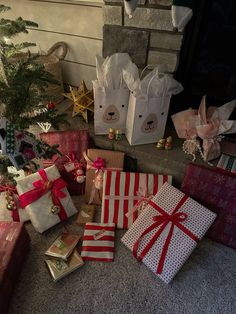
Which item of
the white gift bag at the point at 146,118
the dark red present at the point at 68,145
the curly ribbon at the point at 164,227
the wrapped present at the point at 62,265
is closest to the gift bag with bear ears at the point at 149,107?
the white gift bag at the point at 146,118

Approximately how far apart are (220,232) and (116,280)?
572mm

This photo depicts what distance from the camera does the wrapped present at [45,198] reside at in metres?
1.32

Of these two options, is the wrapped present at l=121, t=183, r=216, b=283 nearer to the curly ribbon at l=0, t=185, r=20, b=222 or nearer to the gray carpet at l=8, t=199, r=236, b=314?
the gray carpet at l=8, t=199, r=236, b=314

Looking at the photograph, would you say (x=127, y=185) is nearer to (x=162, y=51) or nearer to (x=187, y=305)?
(x=187, y=305)

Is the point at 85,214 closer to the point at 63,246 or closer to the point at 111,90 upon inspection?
the point at 63,246

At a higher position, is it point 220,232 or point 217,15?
point 217,15

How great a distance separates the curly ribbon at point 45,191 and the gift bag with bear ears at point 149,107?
48 cm

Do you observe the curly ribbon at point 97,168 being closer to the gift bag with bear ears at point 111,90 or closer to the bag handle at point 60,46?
the gift bag with bear ears at point 111,90

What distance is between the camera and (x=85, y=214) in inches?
56.0

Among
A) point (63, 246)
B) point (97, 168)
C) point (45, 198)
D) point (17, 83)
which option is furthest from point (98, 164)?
point (17, 83)

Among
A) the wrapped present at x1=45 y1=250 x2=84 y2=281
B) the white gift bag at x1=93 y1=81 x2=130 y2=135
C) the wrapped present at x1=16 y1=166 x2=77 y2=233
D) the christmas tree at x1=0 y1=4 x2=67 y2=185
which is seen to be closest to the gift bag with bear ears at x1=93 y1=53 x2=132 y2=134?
the white gift bag at x1=93 y1=81 x2=130 y2=135

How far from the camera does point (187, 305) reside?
1.11m

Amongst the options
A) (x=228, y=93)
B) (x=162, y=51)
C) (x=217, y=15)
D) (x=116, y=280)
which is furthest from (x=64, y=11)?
(x=116, y=280)

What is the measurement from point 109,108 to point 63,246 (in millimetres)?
758
